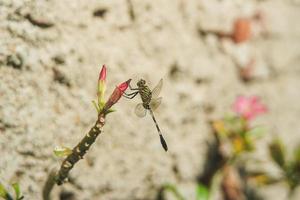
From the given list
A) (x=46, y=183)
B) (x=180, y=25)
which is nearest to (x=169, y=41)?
(x=180, y=25)

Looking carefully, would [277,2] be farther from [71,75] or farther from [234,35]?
[71,75]

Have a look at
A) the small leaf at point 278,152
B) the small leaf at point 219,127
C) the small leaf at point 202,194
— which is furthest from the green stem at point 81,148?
the small leaf at point 278,152

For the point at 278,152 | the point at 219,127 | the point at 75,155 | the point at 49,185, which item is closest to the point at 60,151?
the point at 75,155

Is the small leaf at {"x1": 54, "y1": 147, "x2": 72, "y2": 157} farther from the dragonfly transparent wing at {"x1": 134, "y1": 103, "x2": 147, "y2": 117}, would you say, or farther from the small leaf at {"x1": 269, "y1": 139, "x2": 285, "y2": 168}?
the small leaf at {"x1": 269, "y1": 139, "x2": 285, "y2": 168}

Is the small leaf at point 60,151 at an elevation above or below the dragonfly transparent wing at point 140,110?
below

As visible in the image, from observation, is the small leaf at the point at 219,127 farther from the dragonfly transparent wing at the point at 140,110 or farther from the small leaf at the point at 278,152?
the dragonfly transparent wing at the point at 140,110

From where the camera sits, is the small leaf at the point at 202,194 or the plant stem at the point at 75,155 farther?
the small leaf at the point at 202,194

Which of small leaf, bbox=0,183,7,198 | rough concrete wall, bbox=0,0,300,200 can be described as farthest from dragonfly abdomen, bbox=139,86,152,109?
small leaf, bbox=0,183,7,198
